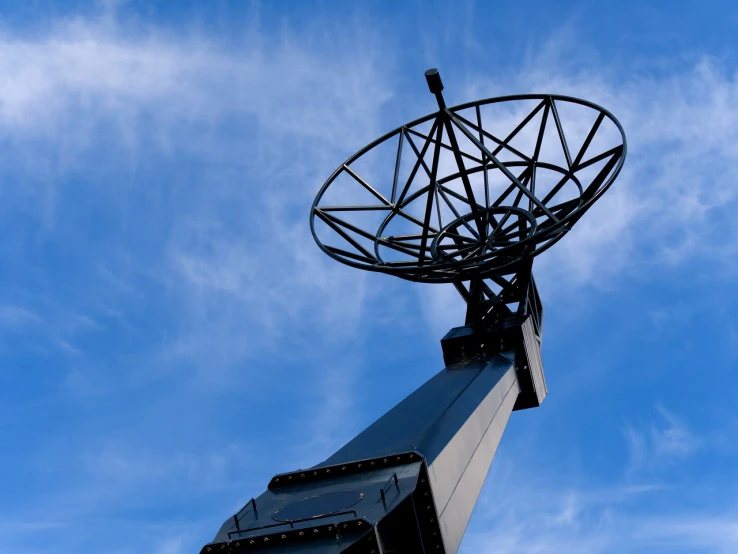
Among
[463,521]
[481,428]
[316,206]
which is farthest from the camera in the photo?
[316,206]

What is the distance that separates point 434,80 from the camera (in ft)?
67.9

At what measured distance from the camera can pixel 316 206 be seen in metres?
23.6

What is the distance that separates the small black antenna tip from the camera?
20.6m

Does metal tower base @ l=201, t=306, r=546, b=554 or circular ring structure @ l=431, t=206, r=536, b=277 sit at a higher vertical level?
circular ring structure @ l=431, t=206, r=536, b=277

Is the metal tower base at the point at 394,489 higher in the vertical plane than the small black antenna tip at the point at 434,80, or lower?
lower

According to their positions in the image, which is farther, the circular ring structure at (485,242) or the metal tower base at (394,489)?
the circular ring structure at (485,242)

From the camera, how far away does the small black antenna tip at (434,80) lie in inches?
811

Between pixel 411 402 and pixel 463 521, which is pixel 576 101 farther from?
pixel 463 521

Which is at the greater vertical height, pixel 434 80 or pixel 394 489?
pixel 434 80

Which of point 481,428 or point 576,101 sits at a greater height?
point 576,101

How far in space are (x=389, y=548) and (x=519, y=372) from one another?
11330 mm

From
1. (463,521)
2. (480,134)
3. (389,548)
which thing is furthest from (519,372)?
(389,548)

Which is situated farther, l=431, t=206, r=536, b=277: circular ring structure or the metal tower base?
l=431, t=206, r=536, b=277: circular ring structure

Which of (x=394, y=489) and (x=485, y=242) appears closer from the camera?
(x=394, y=489)
